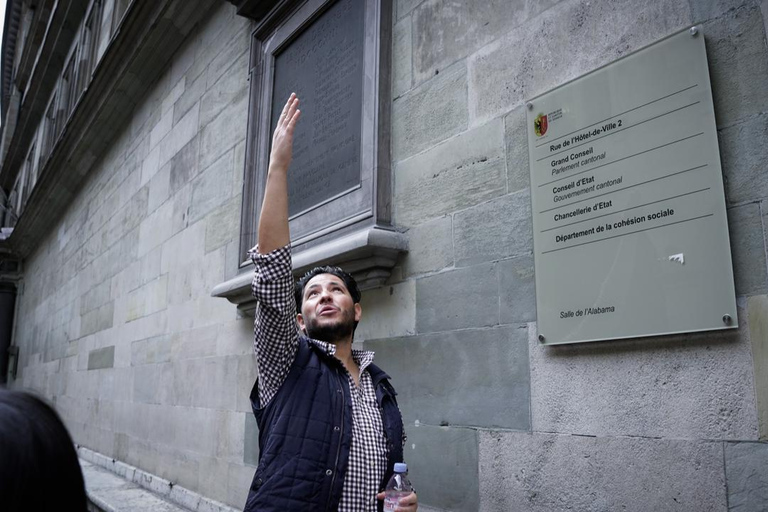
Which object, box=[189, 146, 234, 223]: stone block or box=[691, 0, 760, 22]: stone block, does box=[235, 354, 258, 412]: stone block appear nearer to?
box=[189, 146, 234, 223]: stone block

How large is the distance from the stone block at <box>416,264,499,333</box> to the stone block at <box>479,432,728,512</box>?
0.55 metres

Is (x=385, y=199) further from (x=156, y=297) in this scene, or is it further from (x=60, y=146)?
(x=60, y=146)

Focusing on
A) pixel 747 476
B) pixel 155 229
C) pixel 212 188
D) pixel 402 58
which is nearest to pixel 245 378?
pixel 212 188

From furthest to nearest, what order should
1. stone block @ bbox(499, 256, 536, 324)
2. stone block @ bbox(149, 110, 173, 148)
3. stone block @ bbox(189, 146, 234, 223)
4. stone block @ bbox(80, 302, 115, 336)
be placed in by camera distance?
stone block @ bbox(80, 302, 115, 336)
stone block @ bbox(149, 110, 173, 148)
stone block @ bbox(189, 146, 234, 223)
stone block @ bbox(499, 256, 536, 324)

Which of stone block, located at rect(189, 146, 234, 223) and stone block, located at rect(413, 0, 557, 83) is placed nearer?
stone block, located at rect(413, 0, 557, 83)

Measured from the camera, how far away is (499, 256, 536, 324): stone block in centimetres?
287

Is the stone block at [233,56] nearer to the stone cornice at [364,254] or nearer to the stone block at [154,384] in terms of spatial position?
the stone cornice at [364,254]

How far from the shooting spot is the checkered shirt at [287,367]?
7.23 feet

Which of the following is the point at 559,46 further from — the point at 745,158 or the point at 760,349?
the point at 760,349

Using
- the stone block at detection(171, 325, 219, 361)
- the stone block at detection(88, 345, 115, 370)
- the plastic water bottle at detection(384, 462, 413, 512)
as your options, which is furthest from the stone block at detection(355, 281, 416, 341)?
the stone block at detection(88, 345, 115, 370)

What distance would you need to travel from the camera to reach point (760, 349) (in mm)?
2078

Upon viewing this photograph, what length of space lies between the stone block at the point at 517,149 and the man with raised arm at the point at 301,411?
1.11m

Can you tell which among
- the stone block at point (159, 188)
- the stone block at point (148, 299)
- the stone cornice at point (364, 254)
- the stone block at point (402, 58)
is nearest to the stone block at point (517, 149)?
the stone cornice at point (364, 254)

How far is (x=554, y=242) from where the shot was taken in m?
Answer: 2.76
